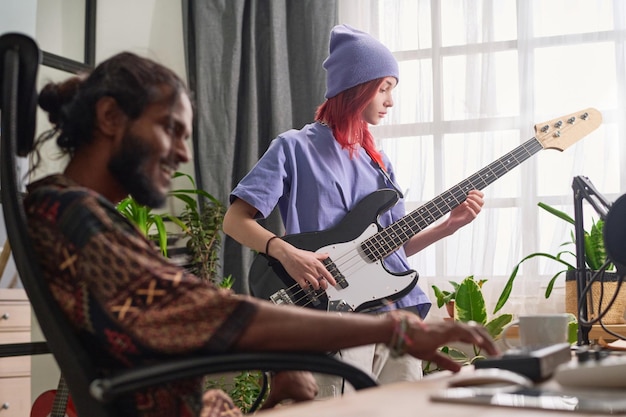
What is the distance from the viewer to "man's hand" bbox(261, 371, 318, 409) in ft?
3.83

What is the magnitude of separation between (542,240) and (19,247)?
262 cm

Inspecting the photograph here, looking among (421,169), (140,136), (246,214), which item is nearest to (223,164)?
(421,169)

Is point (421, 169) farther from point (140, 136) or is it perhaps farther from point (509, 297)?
point (140, 136)

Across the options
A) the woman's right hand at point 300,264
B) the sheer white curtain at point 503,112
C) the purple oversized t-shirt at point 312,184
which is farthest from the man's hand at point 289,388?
the sheer white curtain at point 503,112

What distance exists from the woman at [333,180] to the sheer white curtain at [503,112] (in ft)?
3.27

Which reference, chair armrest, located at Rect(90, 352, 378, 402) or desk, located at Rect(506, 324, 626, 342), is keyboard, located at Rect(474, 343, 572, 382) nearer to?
chair armrest, located at Rect(90, 352, 378, 402)

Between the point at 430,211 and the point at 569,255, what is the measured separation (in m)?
1.00

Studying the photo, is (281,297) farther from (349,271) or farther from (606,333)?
(606,333)

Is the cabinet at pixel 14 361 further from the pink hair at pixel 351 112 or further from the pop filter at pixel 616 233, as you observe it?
the pop filter at pixel 616 233

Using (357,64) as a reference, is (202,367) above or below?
below

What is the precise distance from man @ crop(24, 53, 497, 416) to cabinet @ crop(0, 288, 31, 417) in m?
1.59

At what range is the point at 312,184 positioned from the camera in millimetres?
2223

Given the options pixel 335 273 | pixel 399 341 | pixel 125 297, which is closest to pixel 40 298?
pixel 125 297

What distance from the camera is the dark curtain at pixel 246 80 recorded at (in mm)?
3486
